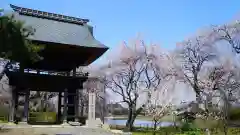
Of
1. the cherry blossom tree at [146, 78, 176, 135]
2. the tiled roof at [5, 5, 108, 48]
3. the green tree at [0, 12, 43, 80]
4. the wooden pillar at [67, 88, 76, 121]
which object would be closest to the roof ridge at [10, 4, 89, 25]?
the tiled roof at [5, 5, 108, 48]

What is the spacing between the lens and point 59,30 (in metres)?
24.2

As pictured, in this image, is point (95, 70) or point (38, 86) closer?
point (38, 86)

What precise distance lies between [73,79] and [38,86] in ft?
9.85

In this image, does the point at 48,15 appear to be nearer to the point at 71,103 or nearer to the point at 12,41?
the point at 71,103

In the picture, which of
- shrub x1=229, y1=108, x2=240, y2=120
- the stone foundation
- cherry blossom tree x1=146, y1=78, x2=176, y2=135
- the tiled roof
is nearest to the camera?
shrub x1=229, y1=108, x2=240, y2=120

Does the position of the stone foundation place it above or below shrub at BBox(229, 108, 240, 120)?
below

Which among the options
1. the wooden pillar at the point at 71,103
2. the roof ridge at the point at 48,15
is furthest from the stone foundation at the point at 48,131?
the roof ridge at the point at 48,15

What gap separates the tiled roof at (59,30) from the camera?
22427 millimetres

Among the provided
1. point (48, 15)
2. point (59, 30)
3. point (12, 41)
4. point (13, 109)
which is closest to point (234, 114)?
point (12, 41)

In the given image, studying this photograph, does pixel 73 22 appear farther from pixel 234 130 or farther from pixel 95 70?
pixel 234 130

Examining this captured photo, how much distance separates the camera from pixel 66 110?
23031mm

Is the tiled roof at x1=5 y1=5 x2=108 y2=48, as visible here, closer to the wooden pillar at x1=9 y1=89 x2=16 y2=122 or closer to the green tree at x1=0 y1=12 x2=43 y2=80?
the wooden pillar at x1=9 y1=89 x2=16 y2=122

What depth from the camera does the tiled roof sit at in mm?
22427

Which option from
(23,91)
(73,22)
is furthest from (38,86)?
(73,22)
